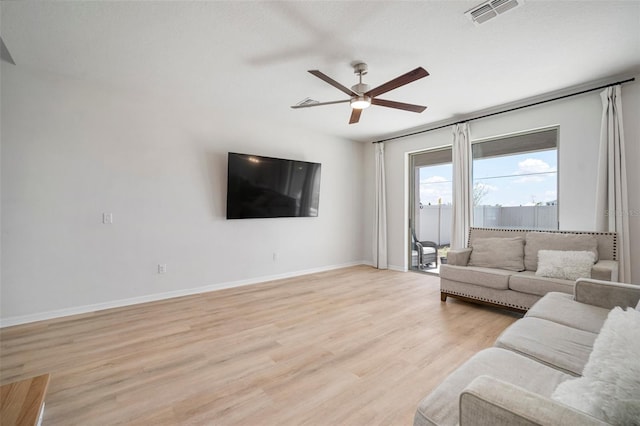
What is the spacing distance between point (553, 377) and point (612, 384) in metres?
0.54

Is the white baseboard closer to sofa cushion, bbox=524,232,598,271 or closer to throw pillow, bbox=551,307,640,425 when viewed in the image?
sofa cushion, bbox=524,232,598,271

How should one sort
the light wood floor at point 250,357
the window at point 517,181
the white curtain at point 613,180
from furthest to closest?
1. the window at point 517,181
2. the white curtain at point 613,180
3. the light wood floor at point 250,357

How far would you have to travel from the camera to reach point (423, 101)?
3.86 m

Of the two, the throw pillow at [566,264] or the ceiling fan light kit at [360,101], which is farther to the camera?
the ceiling fan light kit at [360,101]

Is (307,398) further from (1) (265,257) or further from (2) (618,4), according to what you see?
(2) (618,4)

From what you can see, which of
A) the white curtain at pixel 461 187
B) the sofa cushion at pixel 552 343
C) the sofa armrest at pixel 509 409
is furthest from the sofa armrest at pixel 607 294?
the white curtain at pixel 461 187

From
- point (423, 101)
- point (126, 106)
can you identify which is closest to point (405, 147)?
point (423, 101)


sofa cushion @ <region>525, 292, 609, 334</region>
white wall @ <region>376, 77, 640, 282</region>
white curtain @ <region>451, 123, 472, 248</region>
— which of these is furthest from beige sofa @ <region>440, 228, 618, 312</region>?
sofa cushion @ <region>525, 292, 609, 334</region>

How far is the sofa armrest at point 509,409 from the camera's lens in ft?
2.32

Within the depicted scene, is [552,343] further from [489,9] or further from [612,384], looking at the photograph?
[489,9]

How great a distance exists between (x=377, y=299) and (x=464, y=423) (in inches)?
116

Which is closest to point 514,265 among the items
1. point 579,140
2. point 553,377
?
point 579,140

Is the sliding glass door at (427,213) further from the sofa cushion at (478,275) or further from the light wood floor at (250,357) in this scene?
the light wood floor at (250,357)

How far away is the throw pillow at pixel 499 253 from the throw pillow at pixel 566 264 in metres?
0.30
